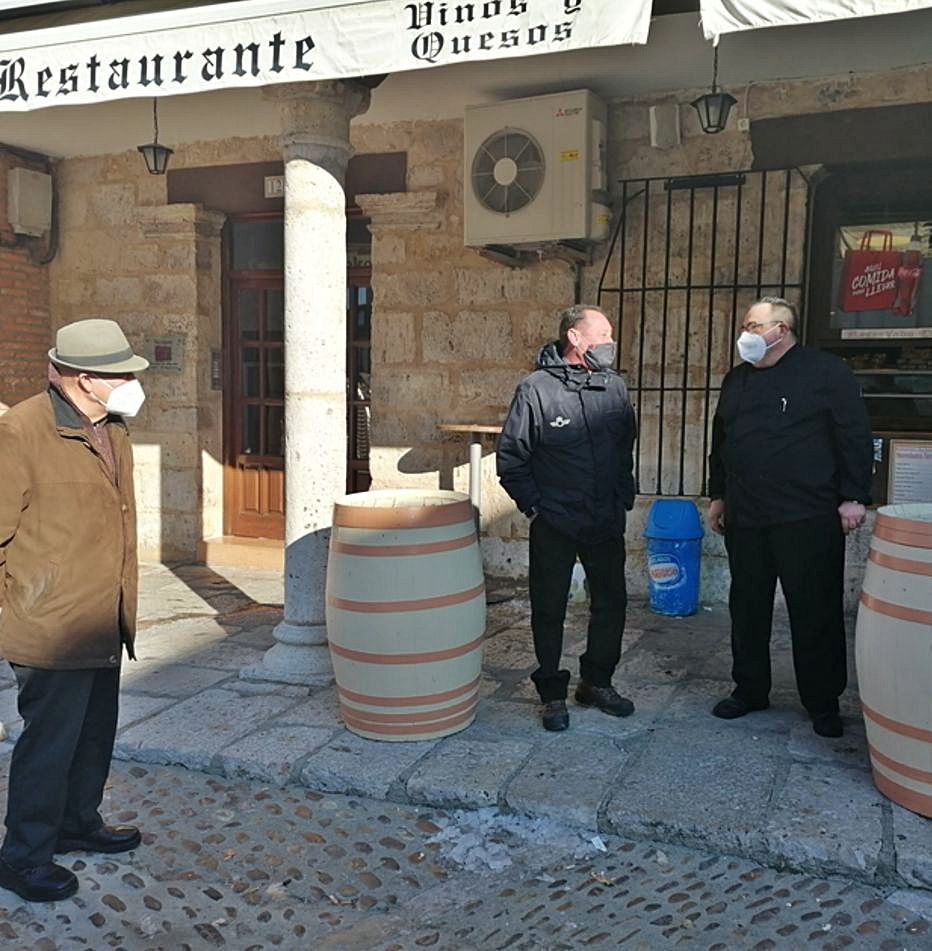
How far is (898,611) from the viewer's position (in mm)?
3061

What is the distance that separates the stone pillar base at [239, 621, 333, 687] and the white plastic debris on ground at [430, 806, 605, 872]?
1.33 metres

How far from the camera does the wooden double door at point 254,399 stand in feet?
24.9

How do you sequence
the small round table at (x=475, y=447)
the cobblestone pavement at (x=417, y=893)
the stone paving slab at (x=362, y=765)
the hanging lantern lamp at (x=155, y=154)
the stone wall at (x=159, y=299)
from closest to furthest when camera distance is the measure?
the cobblestone pavement at (x=417, y=893) → the stone paving slab at (x=362, y=765) → the small round table at (x=475, y=447) → the hanging lantern lamp at (x=155, y=154) → the stone wall at (x=159, y=299)

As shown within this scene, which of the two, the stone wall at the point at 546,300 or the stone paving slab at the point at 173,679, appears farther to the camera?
the stone wall at the point at 546,300

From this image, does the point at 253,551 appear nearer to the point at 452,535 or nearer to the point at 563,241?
the point at 563,241

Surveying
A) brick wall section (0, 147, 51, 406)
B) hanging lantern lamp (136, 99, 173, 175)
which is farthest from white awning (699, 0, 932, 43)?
brick wall section (0, 147, 51, 406)

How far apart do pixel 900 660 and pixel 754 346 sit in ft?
4.43

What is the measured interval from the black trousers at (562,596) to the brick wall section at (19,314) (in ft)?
18.1

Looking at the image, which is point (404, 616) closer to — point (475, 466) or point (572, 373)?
point (572, 373)

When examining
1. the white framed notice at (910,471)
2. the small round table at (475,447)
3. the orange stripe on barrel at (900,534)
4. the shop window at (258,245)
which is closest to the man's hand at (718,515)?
the orange stripe on barrel at (900,534)

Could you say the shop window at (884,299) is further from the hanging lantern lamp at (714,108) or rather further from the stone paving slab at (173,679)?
the stone paving slab at (173,679)

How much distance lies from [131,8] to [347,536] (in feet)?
10.0

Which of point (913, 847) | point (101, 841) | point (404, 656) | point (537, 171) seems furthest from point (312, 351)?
point (913, 847)

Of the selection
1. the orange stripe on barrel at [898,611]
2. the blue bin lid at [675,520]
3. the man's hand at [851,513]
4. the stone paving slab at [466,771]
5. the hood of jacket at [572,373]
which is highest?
the hood of jacket at [572,373]
